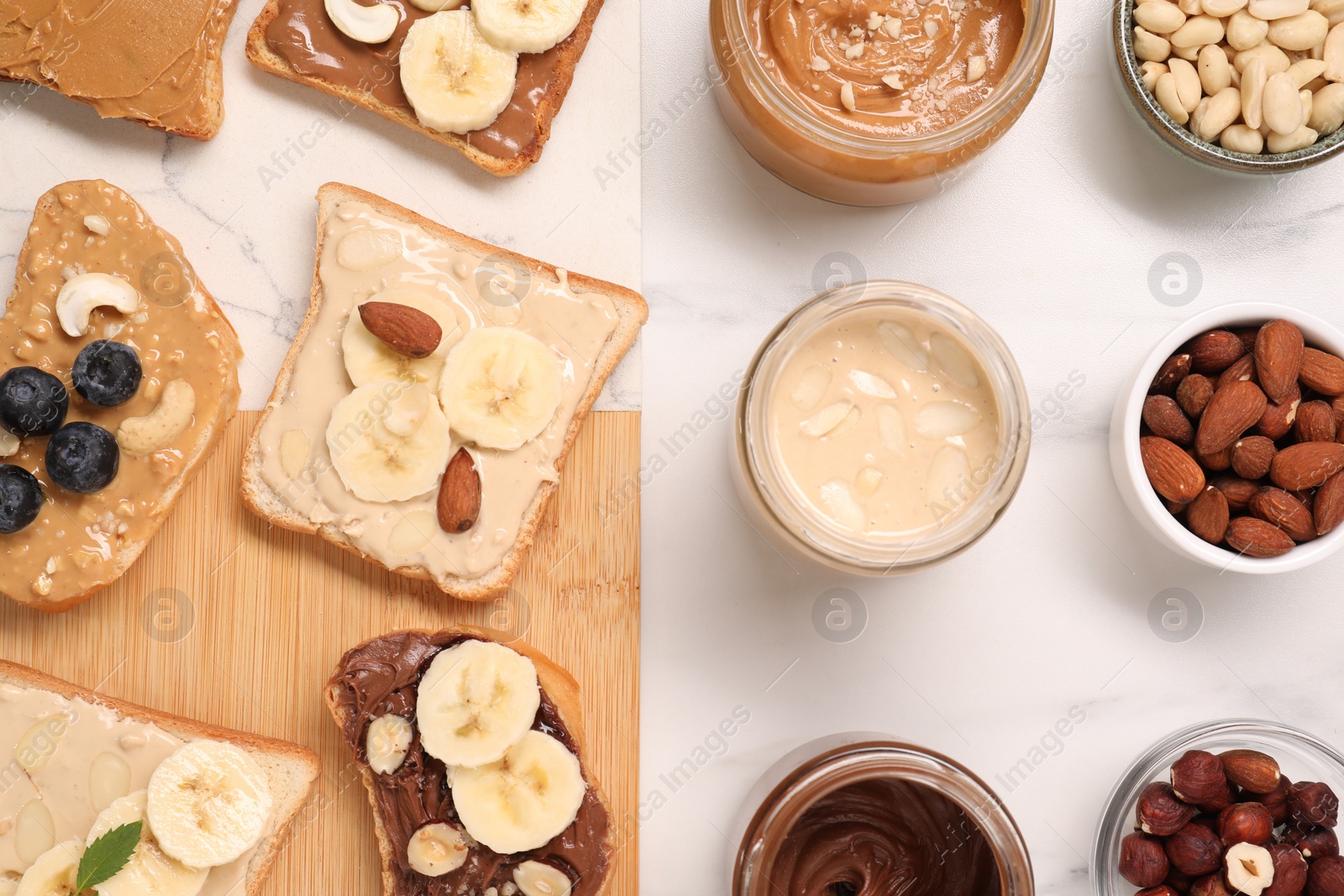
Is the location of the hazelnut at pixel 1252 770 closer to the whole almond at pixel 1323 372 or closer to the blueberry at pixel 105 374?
the whole almond at pixel 1323 372

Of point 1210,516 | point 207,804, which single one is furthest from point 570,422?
point 1210,516

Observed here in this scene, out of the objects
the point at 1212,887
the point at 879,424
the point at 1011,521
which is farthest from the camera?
the point at 1011,521

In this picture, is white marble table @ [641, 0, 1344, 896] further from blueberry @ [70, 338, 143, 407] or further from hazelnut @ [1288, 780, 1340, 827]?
blueberry @ [70, 338, 143, 407]

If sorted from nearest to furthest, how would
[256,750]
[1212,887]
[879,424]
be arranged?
[879,424] → [1212,887] → [256,750]

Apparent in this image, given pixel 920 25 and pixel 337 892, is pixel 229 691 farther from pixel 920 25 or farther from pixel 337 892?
pixel 920 25

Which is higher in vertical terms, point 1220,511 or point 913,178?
point 913,178

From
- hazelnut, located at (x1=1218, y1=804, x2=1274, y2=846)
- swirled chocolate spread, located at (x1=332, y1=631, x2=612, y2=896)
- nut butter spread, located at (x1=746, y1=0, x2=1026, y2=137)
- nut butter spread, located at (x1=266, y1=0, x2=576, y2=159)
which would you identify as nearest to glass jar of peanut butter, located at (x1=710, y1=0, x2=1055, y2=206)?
nut butter spread, located at (x1=746, y1=0, x2=1026, y2=137)

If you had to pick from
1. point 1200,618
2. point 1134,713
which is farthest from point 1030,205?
point 1134,713

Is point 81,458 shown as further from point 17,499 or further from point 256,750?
point 256,750
